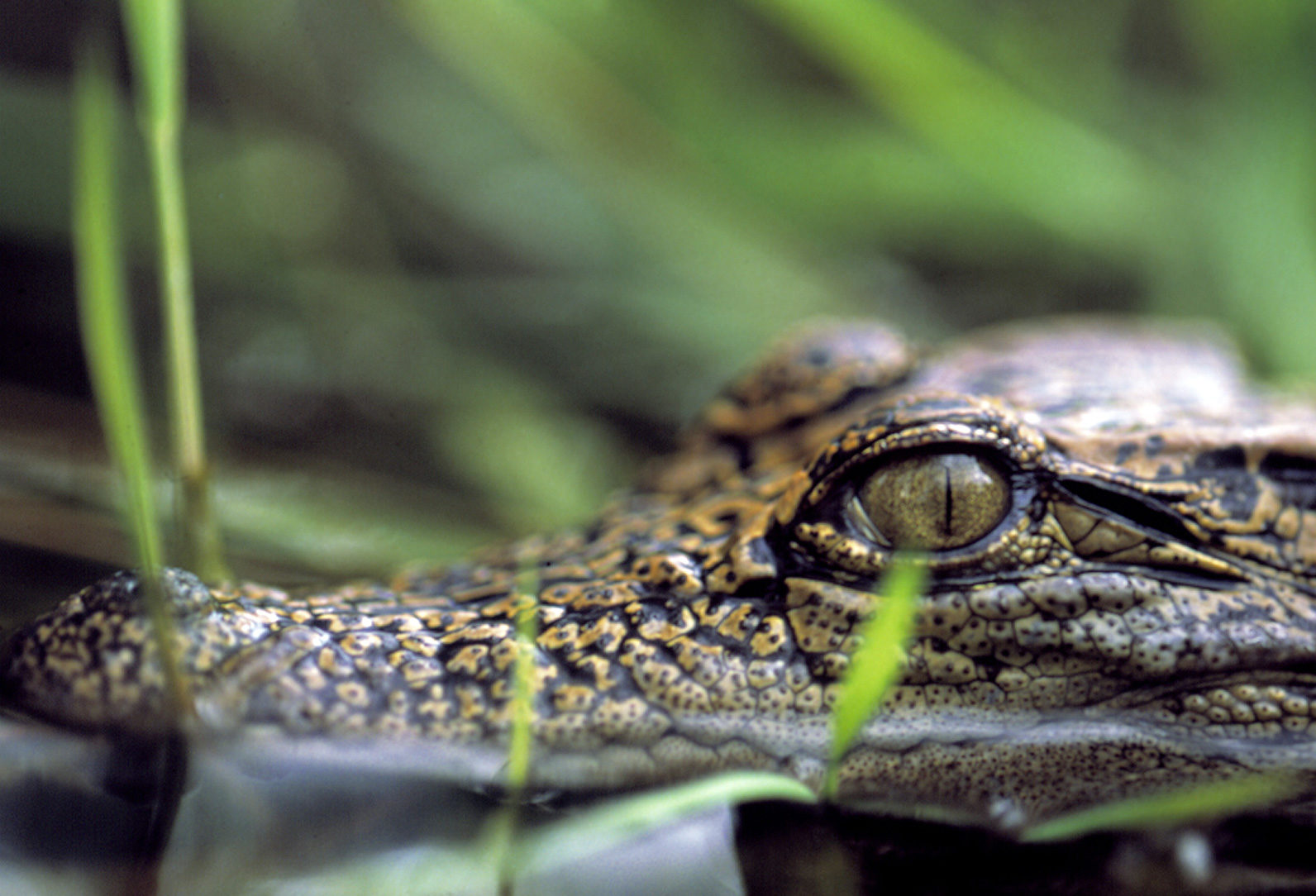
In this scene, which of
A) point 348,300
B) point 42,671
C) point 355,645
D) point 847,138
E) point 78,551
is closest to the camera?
point 42,671

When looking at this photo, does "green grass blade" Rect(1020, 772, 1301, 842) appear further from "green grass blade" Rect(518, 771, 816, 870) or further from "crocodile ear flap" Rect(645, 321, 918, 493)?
"crocodile ear flap" Rect(645, 321, 918, 493)

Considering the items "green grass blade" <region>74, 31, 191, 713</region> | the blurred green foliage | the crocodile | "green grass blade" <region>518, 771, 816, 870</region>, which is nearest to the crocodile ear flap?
the crocodile

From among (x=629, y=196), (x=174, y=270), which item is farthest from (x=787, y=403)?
(x=629, y=196)

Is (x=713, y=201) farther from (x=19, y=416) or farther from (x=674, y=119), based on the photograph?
(x=19, y=416)

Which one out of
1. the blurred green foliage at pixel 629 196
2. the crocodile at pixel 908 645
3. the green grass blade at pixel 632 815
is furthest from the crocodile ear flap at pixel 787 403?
the blurred green foliage at pixel 629 196

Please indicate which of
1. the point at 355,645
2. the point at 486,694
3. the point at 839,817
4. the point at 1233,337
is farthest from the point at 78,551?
the point at 1233,337
